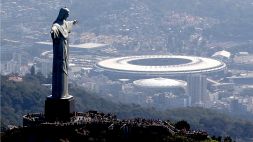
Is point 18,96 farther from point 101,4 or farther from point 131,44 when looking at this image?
point 101,4

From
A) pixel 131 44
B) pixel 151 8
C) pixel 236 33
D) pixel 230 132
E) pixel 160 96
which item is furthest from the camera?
pixel 151 8

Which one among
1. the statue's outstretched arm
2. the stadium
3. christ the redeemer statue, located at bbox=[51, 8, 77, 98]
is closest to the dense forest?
the stadium

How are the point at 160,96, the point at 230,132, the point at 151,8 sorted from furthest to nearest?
the point at 151,8 < the point at 160,96 < the point at 230,132

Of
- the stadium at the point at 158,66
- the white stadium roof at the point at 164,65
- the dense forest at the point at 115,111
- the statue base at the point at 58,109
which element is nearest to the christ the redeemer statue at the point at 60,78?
the statue base at the point at 58,109

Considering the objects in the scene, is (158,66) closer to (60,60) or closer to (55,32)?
(60,60)

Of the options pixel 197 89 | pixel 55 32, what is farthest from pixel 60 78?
pixel 197 89

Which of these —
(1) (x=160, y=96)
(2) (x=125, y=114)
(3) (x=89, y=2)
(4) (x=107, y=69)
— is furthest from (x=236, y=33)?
(2) (x=125, y=114)

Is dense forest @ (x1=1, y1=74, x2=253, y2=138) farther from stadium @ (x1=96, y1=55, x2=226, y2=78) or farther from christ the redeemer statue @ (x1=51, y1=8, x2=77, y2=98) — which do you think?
christ the redeemer statue @ (x1=51, y1=8, x2=77, y2=98)
